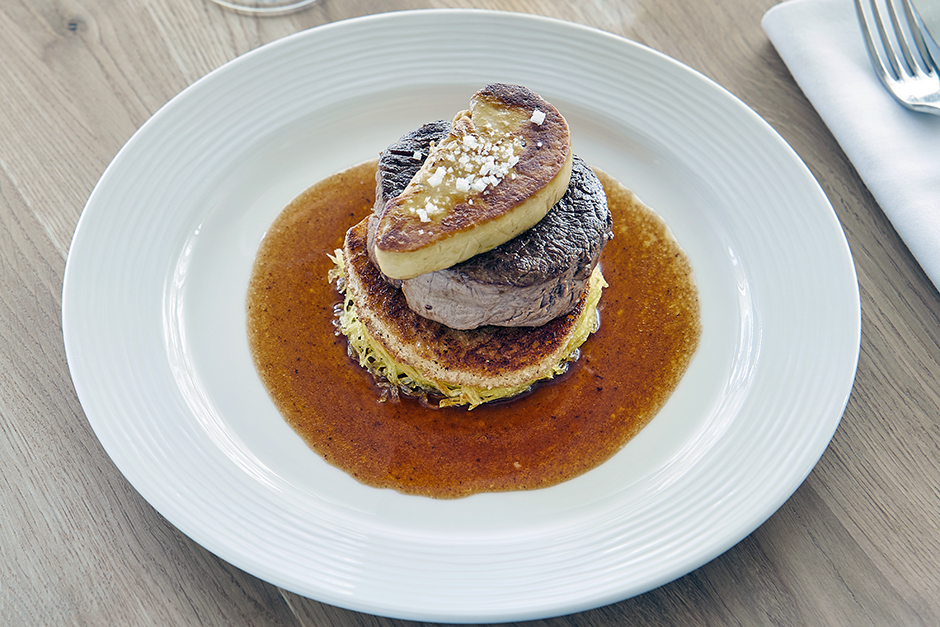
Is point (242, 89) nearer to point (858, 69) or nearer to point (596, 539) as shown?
point (596, 539)

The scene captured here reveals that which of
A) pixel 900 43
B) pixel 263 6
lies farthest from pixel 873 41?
pixel 263 6

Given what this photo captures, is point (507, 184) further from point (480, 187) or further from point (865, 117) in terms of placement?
point (865, 117)

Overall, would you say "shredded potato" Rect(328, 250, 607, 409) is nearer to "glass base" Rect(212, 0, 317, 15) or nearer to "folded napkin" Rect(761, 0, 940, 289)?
"folded napkin" Rect(761, 0, 940, 289)

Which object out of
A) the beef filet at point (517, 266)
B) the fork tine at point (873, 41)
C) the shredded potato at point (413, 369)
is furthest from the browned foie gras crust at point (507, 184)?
the fork tine at point (873, 41)

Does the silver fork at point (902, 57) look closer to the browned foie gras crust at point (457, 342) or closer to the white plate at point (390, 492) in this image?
the white plate at point (390, 492)

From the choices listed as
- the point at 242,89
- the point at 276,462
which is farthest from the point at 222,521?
the point at 242,89

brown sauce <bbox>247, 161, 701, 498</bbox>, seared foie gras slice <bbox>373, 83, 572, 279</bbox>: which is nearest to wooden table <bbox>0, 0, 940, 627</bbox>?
brown sauce <bbox>247, 161, 701, 498</bbox>

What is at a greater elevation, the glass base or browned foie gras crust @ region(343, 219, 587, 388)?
the glass base
